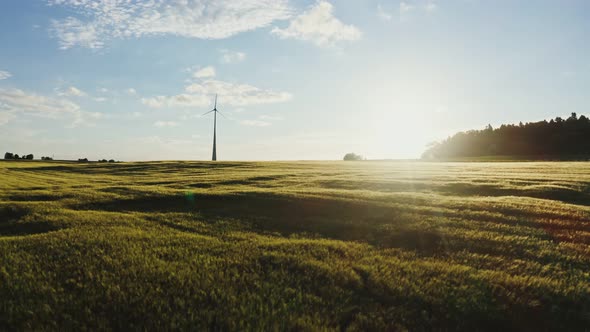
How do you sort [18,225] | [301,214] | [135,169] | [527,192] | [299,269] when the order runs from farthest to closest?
[135,169]
[527,192]
[301,214]
[18,225]
[299,269]

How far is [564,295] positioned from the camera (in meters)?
6.70

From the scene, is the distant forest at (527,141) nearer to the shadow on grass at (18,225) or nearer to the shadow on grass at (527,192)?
the shadow on grass at (527,192)

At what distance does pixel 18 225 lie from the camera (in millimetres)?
11992

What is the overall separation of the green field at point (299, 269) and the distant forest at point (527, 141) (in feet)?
300

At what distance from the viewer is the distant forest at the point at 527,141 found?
95.7m

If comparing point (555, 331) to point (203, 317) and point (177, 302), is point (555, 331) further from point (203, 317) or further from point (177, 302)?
point (177, 302)

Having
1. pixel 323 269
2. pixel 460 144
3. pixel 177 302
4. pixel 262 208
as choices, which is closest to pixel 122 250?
pixel 177 302

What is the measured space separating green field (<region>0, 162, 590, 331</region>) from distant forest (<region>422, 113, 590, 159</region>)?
91.5 metres

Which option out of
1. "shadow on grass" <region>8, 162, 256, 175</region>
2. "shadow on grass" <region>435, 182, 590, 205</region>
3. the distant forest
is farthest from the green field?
the distant forest

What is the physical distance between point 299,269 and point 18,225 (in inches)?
434

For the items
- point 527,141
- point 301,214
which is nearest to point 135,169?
point 301,214

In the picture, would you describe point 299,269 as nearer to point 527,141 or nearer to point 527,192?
point 527,192

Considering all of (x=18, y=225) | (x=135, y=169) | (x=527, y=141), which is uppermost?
(x=527, y=141)

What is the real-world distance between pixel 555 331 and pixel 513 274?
221 centimetres
